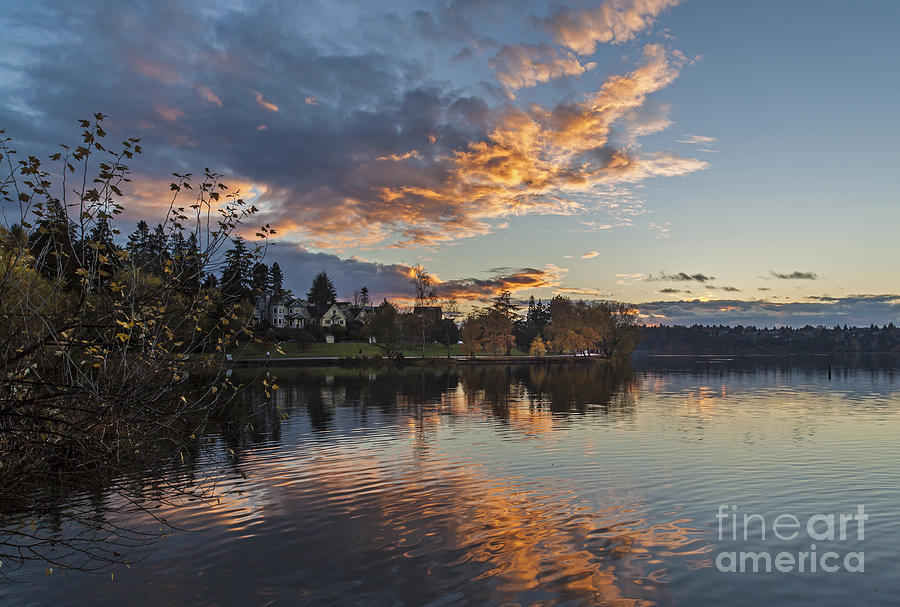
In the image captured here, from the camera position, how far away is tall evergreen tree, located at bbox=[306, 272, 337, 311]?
184 meters

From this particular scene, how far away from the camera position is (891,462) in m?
21.2

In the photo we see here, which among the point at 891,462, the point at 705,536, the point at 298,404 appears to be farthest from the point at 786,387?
the point at 705,536

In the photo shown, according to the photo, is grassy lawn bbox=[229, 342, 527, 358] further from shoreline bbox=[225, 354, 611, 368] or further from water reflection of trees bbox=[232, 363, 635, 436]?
water reflection of trees bbox=[232, 363, 635, 436]

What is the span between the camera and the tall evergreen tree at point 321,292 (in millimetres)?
183625

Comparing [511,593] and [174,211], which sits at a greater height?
[174,211]

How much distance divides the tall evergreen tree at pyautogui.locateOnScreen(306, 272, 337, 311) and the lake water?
15666cm

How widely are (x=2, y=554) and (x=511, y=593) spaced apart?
35.8 feet

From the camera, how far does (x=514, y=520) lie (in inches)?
559

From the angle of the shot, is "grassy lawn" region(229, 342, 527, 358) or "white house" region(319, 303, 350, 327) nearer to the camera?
"grassy lawn" region(229, 342, 527, 358)

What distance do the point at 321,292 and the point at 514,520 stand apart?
176724 millimetres

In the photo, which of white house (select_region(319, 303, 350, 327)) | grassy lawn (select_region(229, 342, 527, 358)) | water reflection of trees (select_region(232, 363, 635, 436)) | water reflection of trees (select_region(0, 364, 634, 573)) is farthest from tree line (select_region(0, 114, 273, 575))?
white house (select_region(319, 303, 350, 327))

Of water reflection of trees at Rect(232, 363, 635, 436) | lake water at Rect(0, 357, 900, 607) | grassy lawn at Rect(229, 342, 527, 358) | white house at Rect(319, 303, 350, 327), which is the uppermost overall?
white house at Rect(319, 303, 350, 327)

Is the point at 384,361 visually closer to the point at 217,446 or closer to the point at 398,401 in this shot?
the point at 398,401

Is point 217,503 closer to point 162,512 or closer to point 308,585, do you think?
point 162,512
